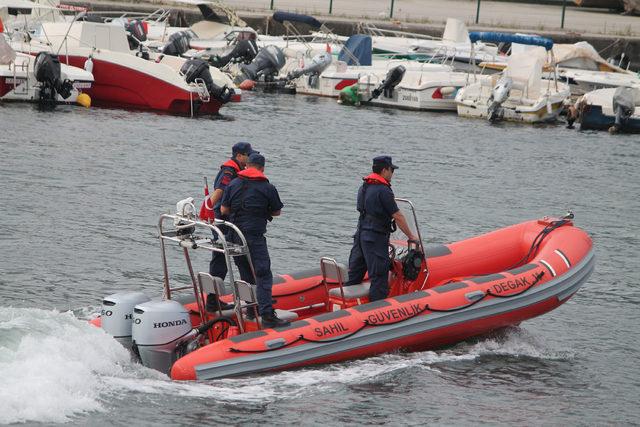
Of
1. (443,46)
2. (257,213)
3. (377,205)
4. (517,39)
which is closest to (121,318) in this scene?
(257,213)

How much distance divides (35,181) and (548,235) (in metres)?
8.96

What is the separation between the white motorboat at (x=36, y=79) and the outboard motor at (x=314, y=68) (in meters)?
8.00

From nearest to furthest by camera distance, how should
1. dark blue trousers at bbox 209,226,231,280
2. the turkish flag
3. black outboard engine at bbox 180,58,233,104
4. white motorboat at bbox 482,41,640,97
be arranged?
dark blue trousers at bbox 209,226,231,280 → the turkish flag → black outboard engine at bbox 180,58,233,104 → white motorboat at bbox 482,41,640,97

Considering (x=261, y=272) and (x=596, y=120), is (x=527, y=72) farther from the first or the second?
(x=261, y=272)

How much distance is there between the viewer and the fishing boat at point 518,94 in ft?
98.4

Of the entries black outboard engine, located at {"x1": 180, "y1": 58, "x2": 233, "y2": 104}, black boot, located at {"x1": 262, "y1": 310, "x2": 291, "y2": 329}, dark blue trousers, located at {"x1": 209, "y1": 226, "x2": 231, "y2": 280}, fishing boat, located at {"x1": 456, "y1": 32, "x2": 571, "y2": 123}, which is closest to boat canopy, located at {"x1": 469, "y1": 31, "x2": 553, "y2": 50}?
fishing boat, located at {"x1": 456, "y1": 32, "x2": 571, "y2": 123}

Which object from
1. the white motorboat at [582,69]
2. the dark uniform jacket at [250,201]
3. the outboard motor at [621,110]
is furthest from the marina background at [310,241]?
the white motorboat at [582,69]

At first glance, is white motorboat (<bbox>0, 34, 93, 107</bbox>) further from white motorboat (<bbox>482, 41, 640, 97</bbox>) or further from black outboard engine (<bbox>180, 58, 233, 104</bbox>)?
white motorboat (<bbox>482, 41, 640, 97</bbox>)

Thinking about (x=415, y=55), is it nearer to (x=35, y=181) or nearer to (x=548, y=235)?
(x=35, y=181)

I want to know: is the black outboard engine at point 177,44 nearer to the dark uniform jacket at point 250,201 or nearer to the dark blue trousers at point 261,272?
the dark uniform jacket at point 250,201

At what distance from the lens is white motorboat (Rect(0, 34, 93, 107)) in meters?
26.5

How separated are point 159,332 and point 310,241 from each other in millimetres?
6051

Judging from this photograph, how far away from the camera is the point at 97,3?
39.3 metres

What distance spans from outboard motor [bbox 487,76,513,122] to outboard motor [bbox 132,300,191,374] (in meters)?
20.5
